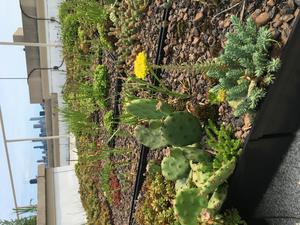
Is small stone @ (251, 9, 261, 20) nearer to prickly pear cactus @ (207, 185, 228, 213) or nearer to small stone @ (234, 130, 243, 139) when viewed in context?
small stone @ (234, 130, 243, 139)

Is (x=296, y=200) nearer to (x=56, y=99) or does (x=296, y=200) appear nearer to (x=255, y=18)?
(x=255, y=18)

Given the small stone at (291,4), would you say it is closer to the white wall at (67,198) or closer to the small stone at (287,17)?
the small stone at (287,17)

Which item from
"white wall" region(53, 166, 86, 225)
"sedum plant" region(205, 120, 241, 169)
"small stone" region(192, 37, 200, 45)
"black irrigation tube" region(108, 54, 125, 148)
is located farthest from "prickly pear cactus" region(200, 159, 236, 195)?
"white wall" region(53, 166, 86, 225)

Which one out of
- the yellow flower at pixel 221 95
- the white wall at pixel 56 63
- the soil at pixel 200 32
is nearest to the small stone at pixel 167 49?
the soil at pixel 200 32

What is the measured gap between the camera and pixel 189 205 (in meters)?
2.76

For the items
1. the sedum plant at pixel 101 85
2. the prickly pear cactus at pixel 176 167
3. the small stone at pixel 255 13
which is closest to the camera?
the small stone at pixel 255 13

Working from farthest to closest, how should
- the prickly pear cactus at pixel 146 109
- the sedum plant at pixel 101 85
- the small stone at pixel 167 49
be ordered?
the sedum plant at pixel 101 85
the small stone at pixel 167 49
the prickly pear cactus at pixel 146 109

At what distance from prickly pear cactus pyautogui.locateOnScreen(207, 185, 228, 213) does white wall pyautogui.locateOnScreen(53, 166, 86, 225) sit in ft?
16.9

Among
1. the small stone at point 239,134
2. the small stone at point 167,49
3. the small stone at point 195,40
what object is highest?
the small stone at point 195,40

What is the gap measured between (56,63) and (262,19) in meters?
7.23

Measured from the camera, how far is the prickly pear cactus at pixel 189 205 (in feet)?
9.03

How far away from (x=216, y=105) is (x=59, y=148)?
24.2ft

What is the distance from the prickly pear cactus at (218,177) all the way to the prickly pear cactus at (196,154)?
244mm

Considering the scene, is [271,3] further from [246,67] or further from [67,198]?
[67,198]
